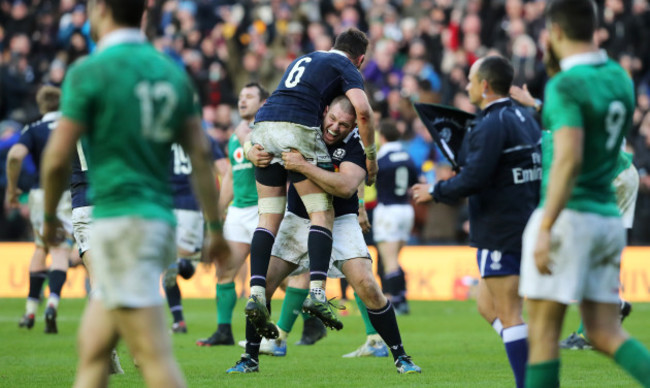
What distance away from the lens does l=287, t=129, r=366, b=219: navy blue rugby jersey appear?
27.6 feet

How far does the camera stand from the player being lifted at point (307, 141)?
7.99 m

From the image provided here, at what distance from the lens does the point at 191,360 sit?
31.8 feet

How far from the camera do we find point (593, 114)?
16.8ft

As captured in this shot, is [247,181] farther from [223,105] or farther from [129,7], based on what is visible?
[223,105]

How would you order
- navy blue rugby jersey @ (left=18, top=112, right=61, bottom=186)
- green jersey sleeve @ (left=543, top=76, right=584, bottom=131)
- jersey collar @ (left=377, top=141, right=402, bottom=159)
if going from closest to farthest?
green jersey sleeve @ (left=543, top=76, right=584, bottom=131) → navy blue rugby jersey @ (left=18, top=112, right=61, bottom=186) → jersey collar @ (left=377, top=141, right=402, bottom=159)

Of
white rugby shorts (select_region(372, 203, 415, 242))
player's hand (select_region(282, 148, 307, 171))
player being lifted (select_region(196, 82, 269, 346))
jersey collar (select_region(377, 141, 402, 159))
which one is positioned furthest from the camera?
white rugby shorts (select_region(372, 203, 415, 242))

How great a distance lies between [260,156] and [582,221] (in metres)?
3.46

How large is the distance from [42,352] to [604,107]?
7.06m

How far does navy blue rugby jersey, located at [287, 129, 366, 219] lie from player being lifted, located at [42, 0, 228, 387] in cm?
374

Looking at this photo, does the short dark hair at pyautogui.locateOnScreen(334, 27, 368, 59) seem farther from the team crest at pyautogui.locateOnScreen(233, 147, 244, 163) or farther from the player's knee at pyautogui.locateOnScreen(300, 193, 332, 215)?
the team crest at pyautogui.locateOnScreen(233, 147, 244, 163)

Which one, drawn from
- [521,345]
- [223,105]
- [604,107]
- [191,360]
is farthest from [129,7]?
[223,105]

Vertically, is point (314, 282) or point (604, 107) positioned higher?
point (604, 107)

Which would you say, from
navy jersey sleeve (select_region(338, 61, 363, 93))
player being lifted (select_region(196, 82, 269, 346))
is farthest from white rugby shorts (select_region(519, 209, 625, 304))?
player being lifted (select_region(196, 82, 269, 346))

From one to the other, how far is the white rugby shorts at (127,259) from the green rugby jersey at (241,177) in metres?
6.82
